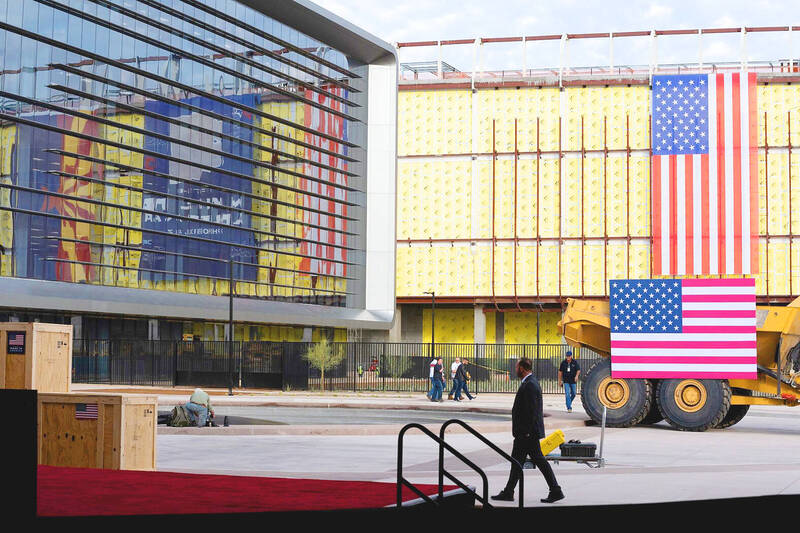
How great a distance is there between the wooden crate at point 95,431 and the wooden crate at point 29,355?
449mm

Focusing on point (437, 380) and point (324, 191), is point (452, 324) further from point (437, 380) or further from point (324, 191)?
point (437, 380)

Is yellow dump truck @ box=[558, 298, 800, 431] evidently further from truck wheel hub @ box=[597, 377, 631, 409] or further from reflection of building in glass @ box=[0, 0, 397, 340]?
reflection of building in glass @ box=[0, 0, 397, 340]

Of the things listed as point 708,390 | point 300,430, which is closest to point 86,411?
point 300,430

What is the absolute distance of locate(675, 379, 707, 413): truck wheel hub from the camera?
25.8 metres

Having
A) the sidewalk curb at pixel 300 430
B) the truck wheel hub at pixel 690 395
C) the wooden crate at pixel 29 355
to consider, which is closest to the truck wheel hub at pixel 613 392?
the truck wheel hub at pixel 690 395

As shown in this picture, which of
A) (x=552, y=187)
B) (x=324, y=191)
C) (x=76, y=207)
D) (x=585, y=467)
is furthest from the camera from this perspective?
(x=552, y=187)

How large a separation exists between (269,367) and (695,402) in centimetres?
3459

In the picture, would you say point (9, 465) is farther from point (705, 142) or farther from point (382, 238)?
point (382, 238)

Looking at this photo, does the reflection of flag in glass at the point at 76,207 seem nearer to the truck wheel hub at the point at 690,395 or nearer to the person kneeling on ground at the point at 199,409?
the person kneeling on ground at the point at 199,409

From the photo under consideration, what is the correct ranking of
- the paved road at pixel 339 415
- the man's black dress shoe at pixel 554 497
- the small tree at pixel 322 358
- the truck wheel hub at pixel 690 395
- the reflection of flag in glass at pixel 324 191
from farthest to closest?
1. the reflection of flag in glass at pixel 324 191
2. the small tree at pixel 322 358
3. the paved road at pixel 339 415
4. the truck wheel hub at pixel 690 395
5. the man's black dress shoe at pixel 554 497

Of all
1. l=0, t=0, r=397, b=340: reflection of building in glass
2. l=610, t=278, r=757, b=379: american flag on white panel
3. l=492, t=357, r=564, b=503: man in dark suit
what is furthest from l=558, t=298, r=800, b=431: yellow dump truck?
l=0, t=0, r=397, b=340: reflection of building in glass

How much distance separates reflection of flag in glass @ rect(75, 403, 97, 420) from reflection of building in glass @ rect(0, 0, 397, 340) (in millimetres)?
37673

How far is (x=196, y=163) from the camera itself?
6469 cm

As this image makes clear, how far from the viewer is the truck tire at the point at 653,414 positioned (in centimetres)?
2666
